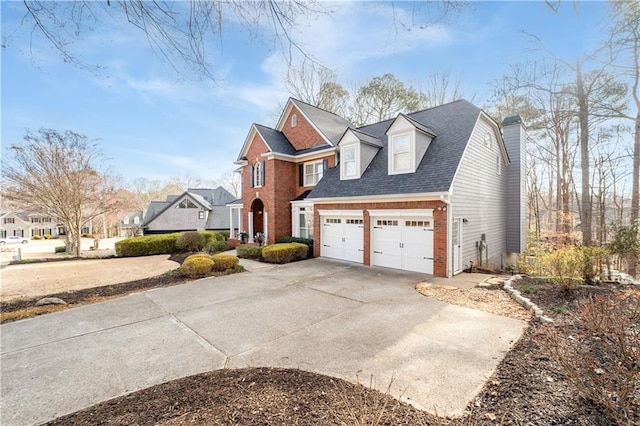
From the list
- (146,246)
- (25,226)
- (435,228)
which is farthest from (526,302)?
(25,226)

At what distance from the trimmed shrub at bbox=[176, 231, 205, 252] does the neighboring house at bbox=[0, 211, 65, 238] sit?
59.7 m

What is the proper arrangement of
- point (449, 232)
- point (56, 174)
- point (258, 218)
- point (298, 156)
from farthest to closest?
point (258, 218) < point (56, 174) < point (298, 156) < point (449, 232)

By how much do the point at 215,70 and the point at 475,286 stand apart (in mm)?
8725

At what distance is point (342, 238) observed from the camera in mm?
13148

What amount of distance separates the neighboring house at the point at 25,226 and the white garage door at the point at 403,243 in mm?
72984

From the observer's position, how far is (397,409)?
297cm

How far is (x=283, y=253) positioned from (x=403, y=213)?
18.8 ft

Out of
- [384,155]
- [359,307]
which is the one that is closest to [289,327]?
[359,307]

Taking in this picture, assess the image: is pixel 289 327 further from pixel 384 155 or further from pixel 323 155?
pixel 323 155

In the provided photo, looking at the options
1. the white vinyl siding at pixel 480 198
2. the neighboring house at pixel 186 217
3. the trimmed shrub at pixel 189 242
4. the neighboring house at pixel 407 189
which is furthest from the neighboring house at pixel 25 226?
the white vinyl siding at pixel 480 198

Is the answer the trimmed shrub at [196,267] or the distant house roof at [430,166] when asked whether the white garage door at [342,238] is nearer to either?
the distant house roof at [430,166]

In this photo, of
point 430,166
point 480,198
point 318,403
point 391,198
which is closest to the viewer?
point 318,403

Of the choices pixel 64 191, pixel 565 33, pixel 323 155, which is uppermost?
pixel 565 33

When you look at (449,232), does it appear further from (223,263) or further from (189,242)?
(189,242)
